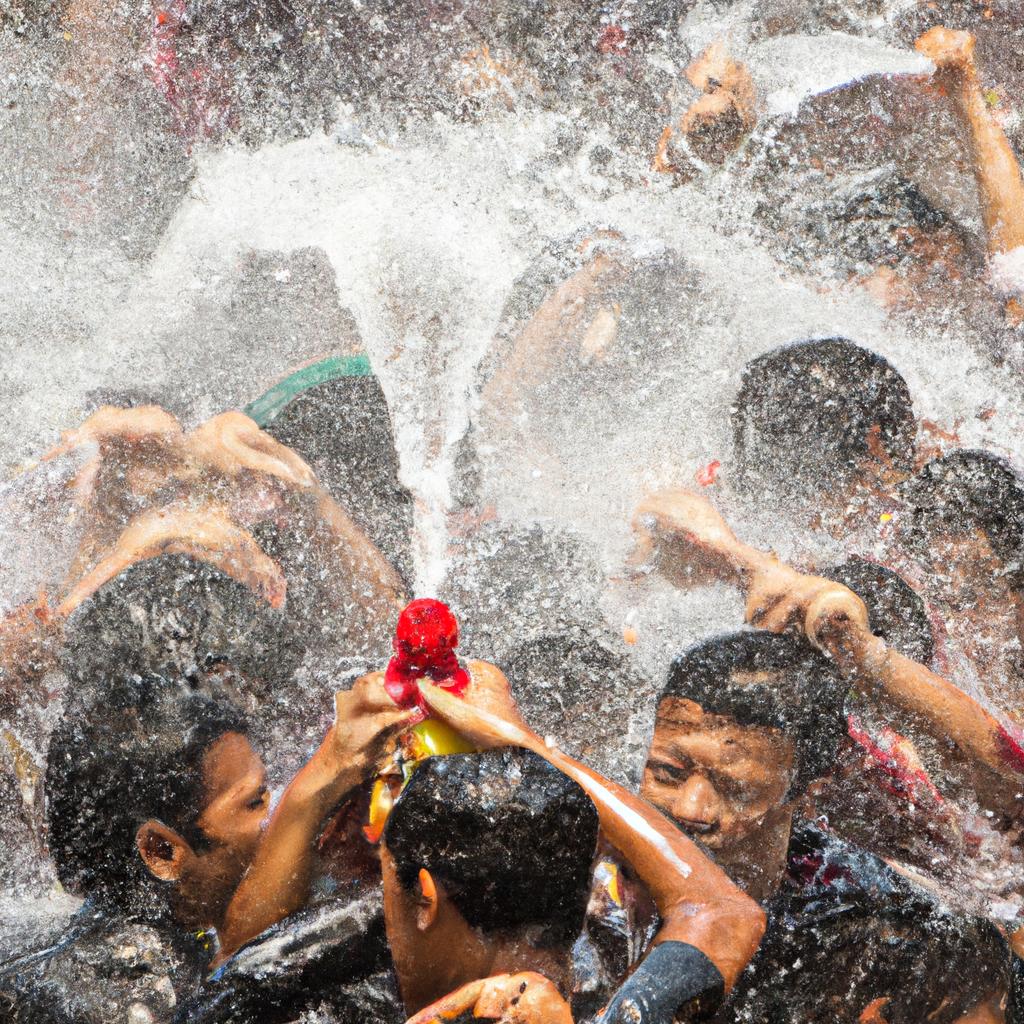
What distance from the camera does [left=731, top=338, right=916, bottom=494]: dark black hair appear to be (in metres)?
2.35

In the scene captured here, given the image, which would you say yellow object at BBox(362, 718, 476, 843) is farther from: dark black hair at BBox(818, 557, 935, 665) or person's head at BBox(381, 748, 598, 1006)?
dark black hair at BBox(818, 557, 935, 665)

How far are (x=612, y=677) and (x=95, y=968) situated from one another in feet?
4.02

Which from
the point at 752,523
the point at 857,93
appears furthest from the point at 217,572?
the point at 857,93

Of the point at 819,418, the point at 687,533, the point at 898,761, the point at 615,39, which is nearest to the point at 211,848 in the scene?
the point at 687,533

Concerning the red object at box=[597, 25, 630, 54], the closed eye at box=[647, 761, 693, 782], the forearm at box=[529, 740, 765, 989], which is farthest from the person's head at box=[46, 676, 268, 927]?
the red object at box=[597, 25, 630, 54]

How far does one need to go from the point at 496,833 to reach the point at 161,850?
0.82m

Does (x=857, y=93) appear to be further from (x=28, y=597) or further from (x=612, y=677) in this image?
(x=28, y=597)

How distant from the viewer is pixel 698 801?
89.2 inches

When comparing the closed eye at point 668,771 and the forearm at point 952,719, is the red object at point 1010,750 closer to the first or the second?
the forearm at point 952,719

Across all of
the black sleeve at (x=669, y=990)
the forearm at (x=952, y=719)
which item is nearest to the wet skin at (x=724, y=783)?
the forearm at (x=952, y=719)

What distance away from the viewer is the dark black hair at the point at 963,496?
2332mm

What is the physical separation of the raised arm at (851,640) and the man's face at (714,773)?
242mm

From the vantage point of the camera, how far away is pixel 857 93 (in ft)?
7.89

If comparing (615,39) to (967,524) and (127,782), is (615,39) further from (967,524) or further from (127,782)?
(127,782)
